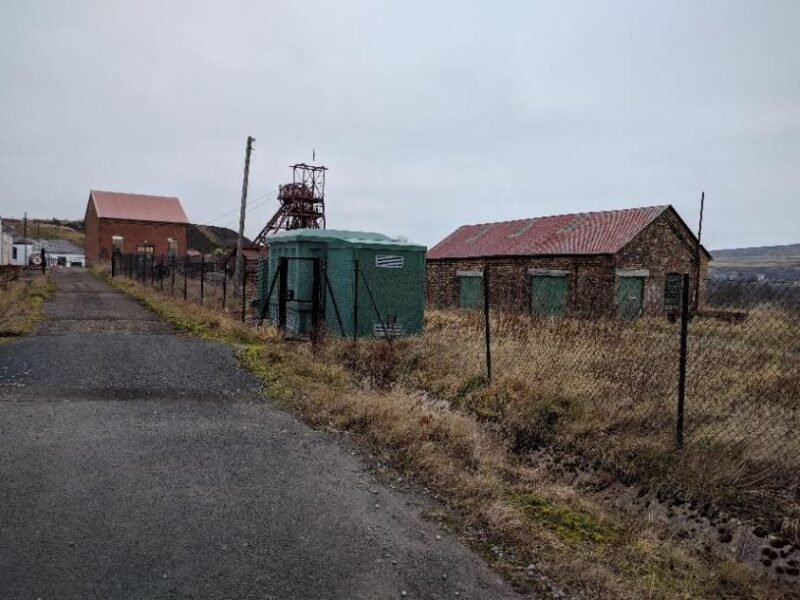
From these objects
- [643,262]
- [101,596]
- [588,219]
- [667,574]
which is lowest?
[667,574]

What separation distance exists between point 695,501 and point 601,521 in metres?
1.13

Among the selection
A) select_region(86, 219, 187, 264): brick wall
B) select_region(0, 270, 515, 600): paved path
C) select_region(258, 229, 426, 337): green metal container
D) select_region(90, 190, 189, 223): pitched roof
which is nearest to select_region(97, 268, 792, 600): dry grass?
select_region(0, 270, 515, 600): paved path

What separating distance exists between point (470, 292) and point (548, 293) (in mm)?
4313

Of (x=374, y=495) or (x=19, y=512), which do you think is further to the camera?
(x=374, y=495)

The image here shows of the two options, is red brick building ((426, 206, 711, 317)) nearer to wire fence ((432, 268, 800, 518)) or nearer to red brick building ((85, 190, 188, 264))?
wire fence ((432, 268, 800, 518))

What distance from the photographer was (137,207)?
57312mm

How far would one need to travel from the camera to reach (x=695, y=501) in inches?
200

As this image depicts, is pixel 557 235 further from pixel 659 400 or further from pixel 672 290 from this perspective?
pixel 659 400

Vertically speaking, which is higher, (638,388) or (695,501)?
(638,388)

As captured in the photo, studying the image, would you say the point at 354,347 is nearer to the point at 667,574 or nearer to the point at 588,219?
the point at 667,574

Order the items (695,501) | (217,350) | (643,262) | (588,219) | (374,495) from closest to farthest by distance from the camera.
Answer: (374,495)
(695,501)
(217,350)
(643,262)
(588,219)

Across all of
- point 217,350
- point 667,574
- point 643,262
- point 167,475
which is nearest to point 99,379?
point 217,350

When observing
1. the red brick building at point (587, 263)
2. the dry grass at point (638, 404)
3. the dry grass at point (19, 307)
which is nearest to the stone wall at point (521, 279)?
the red brick building at point (587, 263)

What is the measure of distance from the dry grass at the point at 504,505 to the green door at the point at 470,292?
16.0 meters
